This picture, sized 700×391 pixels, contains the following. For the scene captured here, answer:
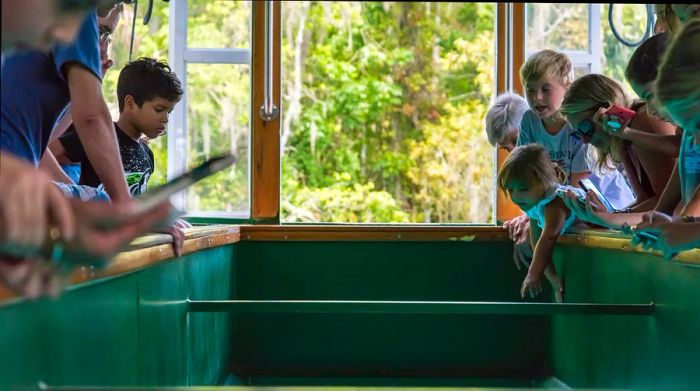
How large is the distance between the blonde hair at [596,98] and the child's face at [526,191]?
0.25 meters

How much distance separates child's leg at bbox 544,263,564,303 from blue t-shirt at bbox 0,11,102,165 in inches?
72.0

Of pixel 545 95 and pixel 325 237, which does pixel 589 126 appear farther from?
pixel 325 237

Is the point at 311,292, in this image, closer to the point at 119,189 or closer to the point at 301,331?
the point at 301,331

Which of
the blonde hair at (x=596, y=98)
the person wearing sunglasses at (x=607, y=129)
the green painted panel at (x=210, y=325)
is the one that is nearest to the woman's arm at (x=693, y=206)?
the person wearing sunglasses at (x=607, y=129)

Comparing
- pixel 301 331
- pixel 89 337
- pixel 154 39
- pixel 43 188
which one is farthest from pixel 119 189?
pixel 154 39

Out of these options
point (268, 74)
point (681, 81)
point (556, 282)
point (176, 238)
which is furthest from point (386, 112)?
point (681, 81)

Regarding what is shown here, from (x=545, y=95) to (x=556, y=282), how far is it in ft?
2.03

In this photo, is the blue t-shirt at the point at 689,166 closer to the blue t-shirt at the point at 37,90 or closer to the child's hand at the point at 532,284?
the child's hand at the point at 532,284

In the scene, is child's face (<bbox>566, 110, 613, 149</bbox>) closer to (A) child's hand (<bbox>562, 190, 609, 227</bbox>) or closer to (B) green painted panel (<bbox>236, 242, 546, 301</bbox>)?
(A) child's hand (<bbox>562, 190, 609, 227</bbox>)

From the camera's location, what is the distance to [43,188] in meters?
0.58

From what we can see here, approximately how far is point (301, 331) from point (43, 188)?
2846 mm

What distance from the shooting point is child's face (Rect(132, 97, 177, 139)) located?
2.56 meters

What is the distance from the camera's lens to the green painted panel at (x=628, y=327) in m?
1.94

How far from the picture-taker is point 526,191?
9.61 ft
